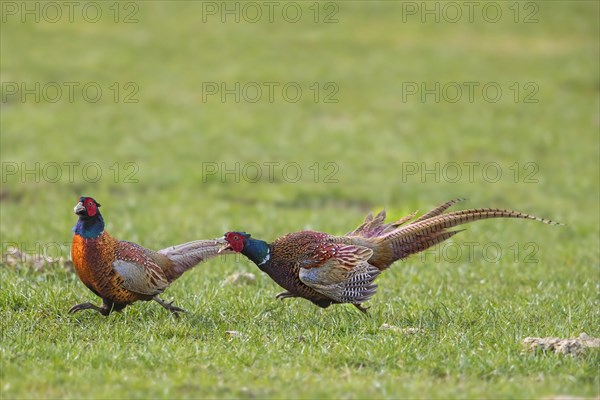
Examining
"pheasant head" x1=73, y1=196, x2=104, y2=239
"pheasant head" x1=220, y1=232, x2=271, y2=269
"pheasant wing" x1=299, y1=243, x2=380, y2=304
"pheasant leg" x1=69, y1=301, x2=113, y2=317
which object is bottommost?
"pheasant leg" x1=69, y1=301, x2=113, y2=317

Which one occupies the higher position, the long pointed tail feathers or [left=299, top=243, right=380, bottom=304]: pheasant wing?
the long pointed tail feathers

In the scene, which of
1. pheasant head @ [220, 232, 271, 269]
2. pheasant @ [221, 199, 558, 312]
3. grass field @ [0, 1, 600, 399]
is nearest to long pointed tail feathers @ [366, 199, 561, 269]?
pheasant @ [221, 199, 558, 312]

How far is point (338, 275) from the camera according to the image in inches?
304

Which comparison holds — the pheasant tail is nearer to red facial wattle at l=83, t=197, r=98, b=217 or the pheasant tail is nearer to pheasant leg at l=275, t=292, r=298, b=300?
pheasant leg at l=275, t=292, r=298, b=300

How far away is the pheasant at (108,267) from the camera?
739 cm

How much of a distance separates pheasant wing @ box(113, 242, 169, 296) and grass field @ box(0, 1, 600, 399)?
0.99ft

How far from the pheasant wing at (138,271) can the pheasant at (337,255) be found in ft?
1.98

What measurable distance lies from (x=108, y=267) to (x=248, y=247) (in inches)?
45.8

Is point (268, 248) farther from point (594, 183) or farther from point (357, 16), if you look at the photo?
point (357, 16)

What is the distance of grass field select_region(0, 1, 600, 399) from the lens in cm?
634

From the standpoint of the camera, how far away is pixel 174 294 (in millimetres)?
8859

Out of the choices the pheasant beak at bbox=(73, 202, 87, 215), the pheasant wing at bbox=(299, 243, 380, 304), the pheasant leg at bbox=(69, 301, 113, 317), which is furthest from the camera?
the pheasant wing at bbox=(299, 243, 380, 304)

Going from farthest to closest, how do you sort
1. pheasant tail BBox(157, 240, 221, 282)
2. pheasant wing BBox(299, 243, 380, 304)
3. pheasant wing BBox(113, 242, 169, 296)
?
pheasant tail BBox(157, 240, 221, 282) → pheasant wing BBox(299, 243, 380, 304) → pheasant wing BBox(113, 242, 169, 296)

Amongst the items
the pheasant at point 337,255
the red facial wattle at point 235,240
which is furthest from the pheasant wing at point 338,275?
the red facial wattle at point 235,240
